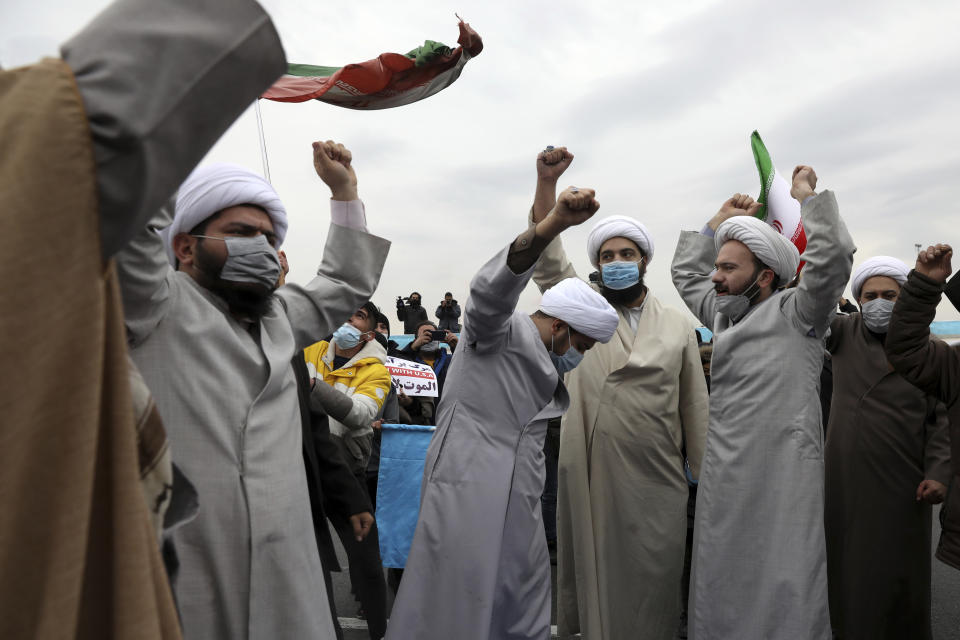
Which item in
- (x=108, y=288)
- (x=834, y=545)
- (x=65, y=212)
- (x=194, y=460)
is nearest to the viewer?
(x=65, y=212)

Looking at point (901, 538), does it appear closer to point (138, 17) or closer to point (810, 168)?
point (810, 168)

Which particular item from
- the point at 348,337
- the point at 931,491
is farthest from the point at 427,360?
the point at 931,491

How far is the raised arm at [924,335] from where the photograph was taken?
338 cm

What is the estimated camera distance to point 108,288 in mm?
874

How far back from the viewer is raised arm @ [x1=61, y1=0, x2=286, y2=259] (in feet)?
2.66

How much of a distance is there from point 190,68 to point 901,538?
453cm

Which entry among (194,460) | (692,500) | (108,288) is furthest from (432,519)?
(692,500)

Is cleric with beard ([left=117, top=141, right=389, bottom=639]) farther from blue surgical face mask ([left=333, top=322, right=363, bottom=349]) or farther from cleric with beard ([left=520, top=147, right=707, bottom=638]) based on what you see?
blue surgical face mask ([left=333, top=322, right=363, bottom=349])

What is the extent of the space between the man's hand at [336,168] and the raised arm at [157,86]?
166 cm

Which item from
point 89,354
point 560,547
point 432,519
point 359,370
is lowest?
point 560,547

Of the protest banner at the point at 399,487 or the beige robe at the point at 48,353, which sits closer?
the beige robe at the point at 48,353

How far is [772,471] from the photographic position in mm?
3385

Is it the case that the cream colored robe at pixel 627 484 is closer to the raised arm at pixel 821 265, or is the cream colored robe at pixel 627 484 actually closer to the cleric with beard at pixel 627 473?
the cleric with beard at pixel 627 473

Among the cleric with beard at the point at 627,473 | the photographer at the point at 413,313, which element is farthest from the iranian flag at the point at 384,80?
the photographer at the point at 413,313
